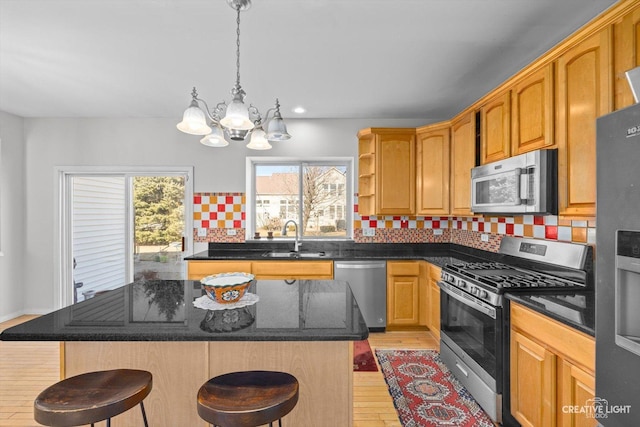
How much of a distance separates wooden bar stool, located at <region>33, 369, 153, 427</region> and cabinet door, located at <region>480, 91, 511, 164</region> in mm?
2618

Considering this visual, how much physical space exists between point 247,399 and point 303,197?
3175 millimetres

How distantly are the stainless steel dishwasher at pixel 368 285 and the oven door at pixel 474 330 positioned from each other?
0.87 meters

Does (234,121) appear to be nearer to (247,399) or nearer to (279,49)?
(279,49)

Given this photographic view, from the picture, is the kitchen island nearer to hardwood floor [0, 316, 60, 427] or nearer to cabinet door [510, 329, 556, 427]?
cabinet door [510, 329, 556, 427]

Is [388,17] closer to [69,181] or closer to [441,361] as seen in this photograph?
[441,361]

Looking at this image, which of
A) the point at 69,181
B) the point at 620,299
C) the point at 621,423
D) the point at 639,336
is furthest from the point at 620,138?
the point at 69,181

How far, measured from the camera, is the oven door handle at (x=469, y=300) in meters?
1.97

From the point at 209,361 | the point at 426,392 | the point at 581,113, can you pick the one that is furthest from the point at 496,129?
the point at 209,361

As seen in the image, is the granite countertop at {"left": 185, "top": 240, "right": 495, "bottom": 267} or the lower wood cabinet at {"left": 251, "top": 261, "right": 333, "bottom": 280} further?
the granite countertop at {"left": 185, "top": 240, "right": 495, "bottom": 267}

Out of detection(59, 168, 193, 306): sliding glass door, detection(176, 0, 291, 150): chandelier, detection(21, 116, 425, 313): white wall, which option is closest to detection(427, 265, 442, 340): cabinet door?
detection(21, 116, 425, 313): white wall

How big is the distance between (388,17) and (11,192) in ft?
15.0

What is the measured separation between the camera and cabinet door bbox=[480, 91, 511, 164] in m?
2.42

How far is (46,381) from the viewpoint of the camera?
→ 2.59 m

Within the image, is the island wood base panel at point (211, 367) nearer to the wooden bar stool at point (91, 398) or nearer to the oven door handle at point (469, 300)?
the wooden bar stool at point (91, 398)
